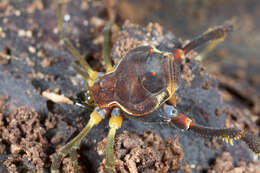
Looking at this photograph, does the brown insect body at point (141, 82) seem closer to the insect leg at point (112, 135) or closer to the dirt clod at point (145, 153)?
the insect leg at point (112, 135)

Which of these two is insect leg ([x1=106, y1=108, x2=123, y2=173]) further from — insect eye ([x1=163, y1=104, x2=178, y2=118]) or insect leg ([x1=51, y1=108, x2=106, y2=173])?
insect eye ([x1=163, y1=104, x2=178, y2=118])

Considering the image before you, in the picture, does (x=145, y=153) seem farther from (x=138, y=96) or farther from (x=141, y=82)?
(x=141, y=82)

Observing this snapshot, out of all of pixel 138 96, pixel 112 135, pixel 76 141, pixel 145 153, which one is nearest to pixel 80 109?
pixel 76 141

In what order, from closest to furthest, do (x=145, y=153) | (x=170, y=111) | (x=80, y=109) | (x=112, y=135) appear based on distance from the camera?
(x=145, y=153) < (x=112, y=135) < (x=170, y=111) < (x=80, y=109)

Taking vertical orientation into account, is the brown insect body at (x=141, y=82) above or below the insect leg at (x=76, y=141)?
above

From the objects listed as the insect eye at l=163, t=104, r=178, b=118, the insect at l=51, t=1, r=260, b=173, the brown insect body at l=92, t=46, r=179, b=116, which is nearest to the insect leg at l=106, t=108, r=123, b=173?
the insect at l=51, t=1, r=260, b=173

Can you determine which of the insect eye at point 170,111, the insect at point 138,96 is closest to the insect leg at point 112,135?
the insect at point 138,96

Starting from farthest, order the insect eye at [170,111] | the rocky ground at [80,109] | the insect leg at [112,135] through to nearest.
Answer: the insect eye at [170,111] → the rocky ground at [80,109] → the insect leg at [112,135]

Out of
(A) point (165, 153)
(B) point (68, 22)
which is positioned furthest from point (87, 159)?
(B) point (68, 22)
